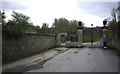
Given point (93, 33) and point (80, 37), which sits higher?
point (93, 33)

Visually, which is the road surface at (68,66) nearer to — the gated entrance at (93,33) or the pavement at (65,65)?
the pavement at (65,65)

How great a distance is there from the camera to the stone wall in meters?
7.36

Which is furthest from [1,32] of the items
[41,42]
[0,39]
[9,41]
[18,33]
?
[41,42]

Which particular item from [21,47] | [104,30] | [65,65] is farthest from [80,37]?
[65,65]

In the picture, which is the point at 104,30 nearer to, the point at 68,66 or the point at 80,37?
the point at 80,37

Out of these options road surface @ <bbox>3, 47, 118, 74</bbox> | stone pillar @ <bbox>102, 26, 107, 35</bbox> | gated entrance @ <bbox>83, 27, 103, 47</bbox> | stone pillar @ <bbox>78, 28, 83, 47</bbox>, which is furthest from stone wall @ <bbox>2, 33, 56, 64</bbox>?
gated entrance @ <bbox>83, 27, 103, 47</bbox>

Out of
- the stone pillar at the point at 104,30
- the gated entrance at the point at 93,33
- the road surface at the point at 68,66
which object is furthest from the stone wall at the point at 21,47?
the gated entrance at the point at 93,33

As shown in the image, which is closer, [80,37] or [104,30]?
[104,30]

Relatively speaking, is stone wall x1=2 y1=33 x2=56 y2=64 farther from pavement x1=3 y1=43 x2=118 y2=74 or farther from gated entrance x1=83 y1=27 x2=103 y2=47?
gated entrance x1=83 y1=27 x2=103 y2=47

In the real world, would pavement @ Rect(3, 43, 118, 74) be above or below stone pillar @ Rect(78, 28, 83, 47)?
below

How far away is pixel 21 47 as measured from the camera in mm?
9094

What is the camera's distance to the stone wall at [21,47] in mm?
7361

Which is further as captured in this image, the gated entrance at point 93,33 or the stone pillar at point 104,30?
the gated entrance at point 93,33

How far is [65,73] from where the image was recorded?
5.12 metres
